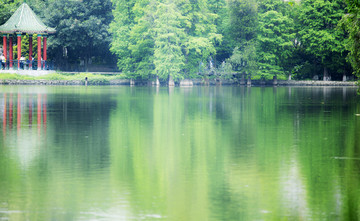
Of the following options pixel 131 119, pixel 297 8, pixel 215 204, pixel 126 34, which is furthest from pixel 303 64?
pixel 215 204

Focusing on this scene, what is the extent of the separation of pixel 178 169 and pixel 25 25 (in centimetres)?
5693

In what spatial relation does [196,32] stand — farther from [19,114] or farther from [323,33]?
[19,114]

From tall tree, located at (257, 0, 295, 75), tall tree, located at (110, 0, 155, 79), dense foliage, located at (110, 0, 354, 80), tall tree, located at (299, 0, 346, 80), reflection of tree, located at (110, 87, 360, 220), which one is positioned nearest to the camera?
reflection of tree, located at (110, 87, 360, 220)

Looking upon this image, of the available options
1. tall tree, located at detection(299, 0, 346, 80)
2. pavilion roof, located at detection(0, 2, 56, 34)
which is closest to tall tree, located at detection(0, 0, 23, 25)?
pavilion roof, located at detection(0, 2, 56, 34)

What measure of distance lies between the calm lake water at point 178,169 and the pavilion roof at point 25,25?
43414 mm

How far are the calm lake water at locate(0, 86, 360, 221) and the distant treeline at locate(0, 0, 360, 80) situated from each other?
41897 millimetres

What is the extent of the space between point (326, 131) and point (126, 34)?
49243 mm

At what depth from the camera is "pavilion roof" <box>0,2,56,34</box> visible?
6612 cm

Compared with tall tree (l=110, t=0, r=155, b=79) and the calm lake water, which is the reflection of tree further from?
tall tree (l=110, t=0, r=155, b=79)

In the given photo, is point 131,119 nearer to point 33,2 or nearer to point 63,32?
point 63,32

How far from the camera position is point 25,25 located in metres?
66.7

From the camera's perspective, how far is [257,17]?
7150 centimetres

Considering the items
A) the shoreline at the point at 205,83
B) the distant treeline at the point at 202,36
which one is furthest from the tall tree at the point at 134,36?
the shoreline at the point at 205,83

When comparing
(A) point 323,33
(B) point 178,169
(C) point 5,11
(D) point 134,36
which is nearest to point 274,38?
(A) point 323,33
